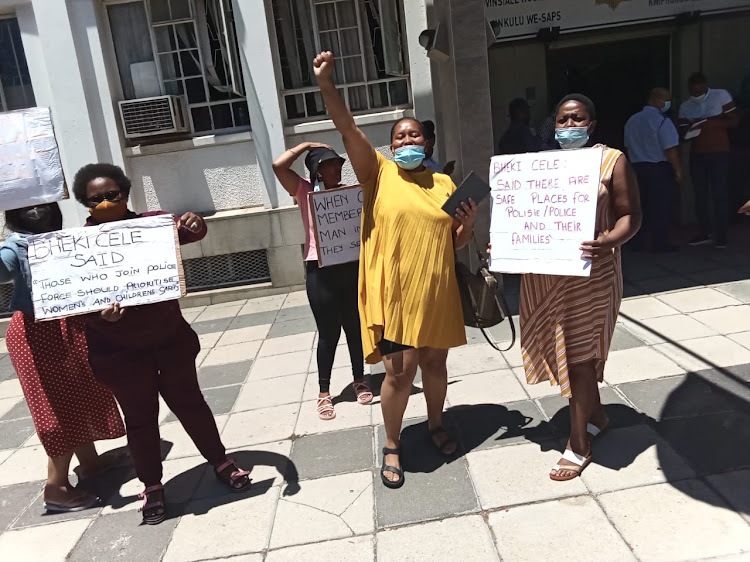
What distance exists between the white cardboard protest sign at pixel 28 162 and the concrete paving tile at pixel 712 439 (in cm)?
359

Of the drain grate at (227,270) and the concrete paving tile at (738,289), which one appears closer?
the concrete paving tile at (738,289)

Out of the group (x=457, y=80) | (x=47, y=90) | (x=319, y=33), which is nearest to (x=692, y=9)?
(x=457, y=80)

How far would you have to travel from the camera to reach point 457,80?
587cm

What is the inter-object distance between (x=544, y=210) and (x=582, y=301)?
1.68 feet

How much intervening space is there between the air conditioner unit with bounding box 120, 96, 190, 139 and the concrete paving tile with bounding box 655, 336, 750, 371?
6.03 m

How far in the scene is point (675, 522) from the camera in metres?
2.75

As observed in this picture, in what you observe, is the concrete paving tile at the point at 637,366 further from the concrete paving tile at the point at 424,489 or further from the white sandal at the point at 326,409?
the white sandal at the point at 326,409

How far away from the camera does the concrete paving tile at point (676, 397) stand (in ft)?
12.1

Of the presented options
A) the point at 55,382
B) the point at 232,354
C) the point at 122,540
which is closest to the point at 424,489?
the point at 122,540

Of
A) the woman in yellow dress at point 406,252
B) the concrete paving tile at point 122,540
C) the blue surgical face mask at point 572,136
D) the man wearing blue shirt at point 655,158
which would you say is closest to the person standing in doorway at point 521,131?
the man wearing blue shirt at point 655,158

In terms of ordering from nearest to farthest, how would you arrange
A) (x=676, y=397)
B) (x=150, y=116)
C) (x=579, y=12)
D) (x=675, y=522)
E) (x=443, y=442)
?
(x=675, y=522) → (x=443, y=442) → (x=676, y=397) → (x=150, y=116) → (x=579, y=12)

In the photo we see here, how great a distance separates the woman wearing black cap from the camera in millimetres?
4078

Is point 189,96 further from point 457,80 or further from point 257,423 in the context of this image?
point 257,423

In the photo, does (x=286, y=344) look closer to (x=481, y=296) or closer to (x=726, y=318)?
(x=481, y=296)
